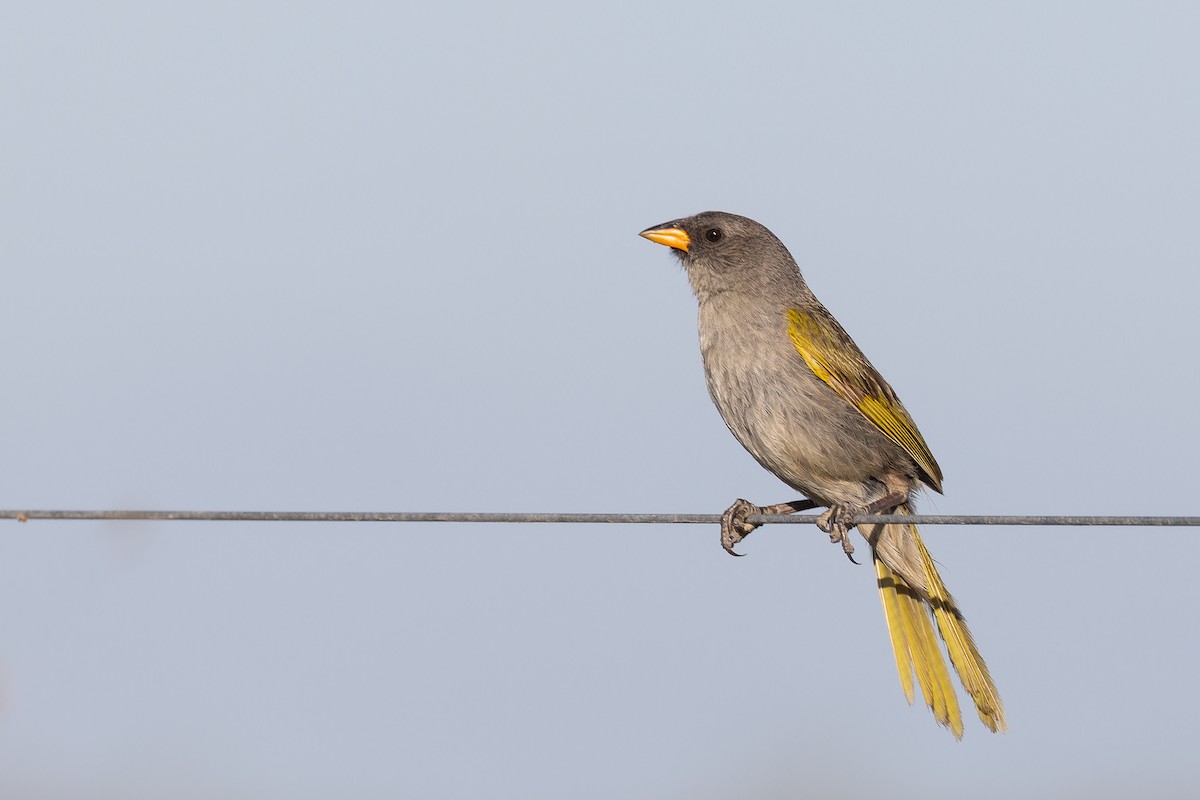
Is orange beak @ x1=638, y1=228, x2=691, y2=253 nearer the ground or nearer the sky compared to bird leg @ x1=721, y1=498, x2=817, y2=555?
nearer the sky

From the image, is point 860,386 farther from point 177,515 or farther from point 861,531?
point 177,515

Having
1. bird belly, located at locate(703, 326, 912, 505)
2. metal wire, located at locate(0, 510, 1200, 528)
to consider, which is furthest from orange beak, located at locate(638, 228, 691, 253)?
metal wire, located at locate(0, 510, 1200, 528)

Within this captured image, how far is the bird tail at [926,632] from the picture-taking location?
7945 mm

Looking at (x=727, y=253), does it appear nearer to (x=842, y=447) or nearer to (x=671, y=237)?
(x=671, y=237)

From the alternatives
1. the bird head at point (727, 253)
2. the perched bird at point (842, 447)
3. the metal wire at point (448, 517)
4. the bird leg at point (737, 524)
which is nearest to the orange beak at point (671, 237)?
the bird head at point (727, 253)

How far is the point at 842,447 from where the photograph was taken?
7965mm

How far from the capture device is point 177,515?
17.5 feet

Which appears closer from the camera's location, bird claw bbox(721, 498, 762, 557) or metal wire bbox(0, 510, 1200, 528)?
metal wire bbox(0, 510, 1200, 528)

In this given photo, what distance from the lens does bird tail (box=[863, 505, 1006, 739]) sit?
795 centimetres

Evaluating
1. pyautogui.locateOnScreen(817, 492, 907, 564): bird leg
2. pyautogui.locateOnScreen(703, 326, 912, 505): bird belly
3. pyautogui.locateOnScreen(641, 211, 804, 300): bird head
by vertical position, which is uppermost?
pyautogui.locateOnScreen(641, 211, 804, 300): bird head

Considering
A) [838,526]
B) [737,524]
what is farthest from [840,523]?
[737,524]

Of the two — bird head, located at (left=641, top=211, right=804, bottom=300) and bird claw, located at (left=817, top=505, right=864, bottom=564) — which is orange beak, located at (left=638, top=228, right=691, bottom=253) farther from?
bird claw, located at (left=817, top=505, right=864, bottom=564)

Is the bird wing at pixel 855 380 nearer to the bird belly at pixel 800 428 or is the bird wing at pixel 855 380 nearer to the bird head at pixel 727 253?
the bird belly at pixel 800 428

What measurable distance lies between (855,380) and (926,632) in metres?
1.40
